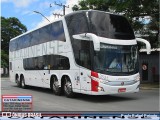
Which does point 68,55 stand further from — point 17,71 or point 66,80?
point 17,71

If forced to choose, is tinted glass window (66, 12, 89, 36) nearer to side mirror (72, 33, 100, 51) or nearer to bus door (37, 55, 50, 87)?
side mirror (72, 33, 100, 51)

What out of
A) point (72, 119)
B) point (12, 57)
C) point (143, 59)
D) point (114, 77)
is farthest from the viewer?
point (143, 59)

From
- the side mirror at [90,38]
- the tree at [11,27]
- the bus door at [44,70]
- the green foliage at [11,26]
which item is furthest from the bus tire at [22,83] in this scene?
the side mirror at [90,38]

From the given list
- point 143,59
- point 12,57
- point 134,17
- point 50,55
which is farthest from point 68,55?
point 143,59

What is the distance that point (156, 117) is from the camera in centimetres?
565

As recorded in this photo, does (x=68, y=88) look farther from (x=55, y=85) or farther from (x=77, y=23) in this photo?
(x=77, y=23)

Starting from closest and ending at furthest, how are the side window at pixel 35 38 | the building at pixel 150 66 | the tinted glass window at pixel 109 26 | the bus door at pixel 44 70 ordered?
the tinted glass window at pixel 109 26
the bus door at pixel 44 70
the side window at pixel 35 38
the building at pixel 150 66

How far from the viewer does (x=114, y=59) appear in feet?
41.8

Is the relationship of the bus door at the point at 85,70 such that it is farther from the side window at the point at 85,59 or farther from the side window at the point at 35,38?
the side window at the point at 35,38

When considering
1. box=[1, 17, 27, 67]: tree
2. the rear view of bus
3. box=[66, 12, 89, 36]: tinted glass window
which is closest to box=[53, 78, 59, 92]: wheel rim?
the rear view of bus

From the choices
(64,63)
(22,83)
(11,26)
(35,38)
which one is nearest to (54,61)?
(64,63)

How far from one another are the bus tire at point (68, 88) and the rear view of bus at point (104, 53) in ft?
3.64

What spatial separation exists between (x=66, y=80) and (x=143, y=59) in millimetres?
15780

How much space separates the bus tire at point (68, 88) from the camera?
14.2 meters
